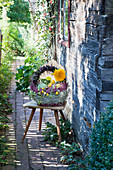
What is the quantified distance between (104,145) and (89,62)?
54.1 inches

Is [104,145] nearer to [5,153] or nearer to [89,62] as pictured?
[89,62]

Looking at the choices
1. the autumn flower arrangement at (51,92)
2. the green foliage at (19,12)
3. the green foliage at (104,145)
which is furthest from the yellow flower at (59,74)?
the green foliage at (19,12)

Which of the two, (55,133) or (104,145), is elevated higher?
(104,145)

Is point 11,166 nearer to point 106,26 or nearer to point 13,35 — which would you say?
point 106,26

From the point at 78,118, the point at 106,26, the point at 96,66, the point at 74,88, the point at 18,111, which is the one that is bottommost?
the point at 18,111

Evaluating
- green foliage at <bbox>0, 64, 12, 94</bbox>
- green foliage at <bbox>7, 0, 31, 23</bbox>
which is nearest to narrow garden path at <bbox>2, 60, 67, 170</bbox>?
green foliage at <bbox>0, 64, 12, 94</bbox>

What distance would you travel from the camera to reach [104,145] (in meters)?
2.09

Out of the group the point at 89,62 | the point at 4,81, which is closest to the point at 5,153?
the point at 89,62

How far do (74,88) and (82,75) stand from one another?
0.72 metres

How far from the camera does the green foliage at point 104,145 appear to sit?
2.01m

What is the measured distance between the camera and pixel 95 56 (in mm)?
2836

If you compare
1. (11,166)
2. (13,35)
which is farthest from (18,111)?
(13,35)

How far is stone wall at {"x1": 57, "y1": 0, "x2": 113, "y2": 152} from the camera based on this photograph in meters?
2.67

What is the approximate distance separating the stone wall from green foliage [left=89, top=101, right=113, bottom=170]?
2.00 feet
